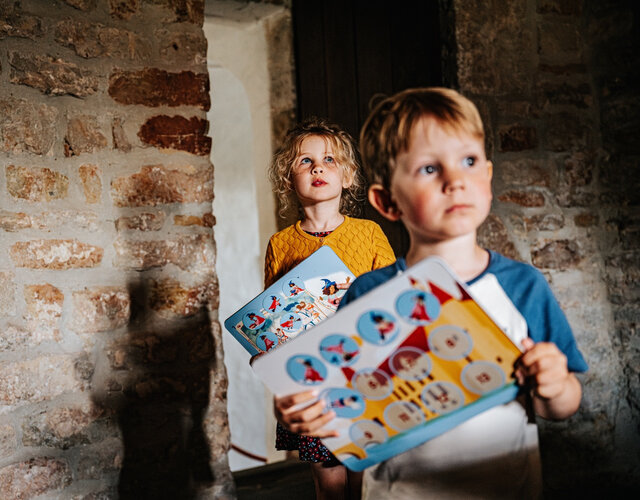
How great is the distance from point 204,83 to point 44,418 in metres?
1.11

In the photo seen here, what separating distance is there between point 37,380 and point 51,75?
2.86 ft

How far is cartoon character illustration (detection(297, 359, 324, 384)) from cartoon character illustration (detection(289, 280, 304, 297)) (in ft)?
1.71

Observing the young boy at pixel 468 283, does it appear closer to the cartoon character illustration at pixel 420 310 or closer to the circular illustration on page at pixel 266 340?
the cartoon character illustration at pixel 420 310

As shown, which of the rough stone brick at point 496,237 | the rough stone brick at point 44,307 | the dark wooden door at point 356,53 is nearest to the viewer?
the rough stone brick at point 44,307

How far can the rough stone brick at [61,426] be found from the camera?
1624mm

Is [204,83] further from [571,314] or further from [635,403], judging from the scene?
[635,403]

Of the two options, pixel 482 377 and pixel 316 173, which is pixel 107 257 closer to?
pixel 316 173

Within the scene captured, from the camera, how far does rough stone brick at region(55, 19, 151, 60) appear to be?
66.6 inches

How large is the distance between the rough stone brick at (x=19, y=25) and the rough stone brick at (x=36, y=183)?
0.38m

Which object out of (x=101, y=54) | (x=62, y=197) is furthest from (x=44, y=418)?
(x=101, y=54)

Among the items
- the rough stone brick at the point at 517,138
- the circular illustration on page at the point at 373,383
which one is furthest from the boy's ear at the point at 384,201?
the rough stone brick at the point at 517,138

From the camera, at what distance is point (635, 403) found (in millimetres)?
2338

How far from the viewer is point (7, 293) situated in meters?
1.61

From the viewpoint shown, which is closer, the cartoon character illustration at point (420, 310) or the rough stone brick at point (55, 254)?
the cartoon character illustration at point (420, 310)
